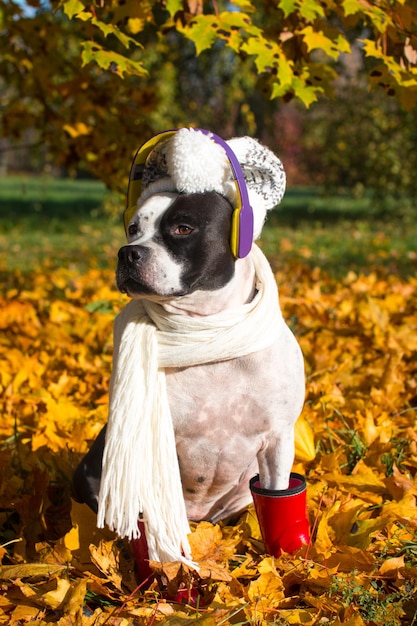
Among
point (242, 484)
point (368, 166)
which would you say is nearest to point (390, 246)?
point (368, 166)

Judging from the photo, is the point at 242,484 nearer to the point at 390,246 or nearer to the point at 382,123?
the point at 390,246

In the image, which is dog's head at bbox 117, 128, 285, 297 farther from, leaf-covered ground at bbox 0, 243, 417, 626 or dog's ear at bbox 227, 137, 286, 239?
leaf-covered ground at bbox 0, 243, 417, 626

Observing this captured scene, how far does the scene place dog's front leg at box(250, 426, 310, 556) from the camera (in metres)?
1.73

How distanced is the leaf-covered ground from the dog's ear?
85cm

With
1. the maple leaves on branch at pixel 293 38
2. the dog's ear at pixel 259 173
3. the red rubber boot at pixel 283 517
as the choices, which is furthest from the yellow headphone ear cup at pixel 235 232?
the maple leaves on branch at pixel 293 38

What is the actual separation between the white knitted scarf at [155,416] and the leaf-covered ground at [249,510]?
124mm

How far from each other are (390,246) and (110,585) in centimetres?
636

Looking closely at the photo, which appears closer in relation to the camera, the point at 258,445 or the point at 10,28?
the point at 258,445

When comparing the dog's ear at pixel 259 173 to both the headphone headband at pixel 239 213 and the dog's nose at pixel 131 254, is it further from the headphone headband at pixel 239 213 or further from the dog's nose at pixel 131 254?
the dog's nose at pixel 131 254

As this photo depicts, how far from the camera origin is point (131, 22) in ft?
9.11

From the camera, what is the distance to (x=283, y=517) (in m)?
1.74

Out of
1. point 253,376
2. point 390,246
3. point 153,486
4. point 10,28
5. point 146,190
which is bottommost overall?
point 390,246

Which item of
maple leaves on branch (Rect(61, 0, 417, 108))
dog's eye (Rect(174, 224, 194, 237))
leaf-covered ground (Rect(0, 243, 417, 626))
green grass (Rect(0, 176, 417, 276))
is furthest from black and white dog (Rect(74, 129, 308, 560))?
green grass (Rect(0, 176, 417, 276))

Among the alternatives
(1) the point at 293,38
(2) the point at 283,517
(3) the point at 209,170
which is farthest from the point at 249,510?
(1) the point at 293,38
